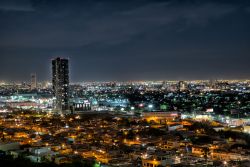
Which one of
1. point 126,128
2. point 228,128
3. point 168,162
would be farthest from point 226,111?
point 168,162

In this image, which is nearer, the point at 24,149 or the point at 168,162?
the point at 168,162

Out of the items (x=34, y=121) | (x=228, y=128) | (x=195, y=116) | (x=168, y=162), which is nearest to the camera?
(x=168, y=162)

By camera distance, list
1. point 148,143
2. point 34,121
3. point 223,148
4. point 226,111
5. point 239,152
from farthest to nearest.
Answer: point 226,111 < point 34,121 < point 148,143 < point 223,148 < point 239,152

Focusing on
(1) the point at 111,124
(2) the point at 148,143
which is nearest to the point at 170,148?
(2) the point at 148,143

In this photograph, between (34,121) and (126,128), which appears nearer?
(126,128)

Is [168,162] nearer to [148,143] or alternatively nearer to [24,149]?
[148,143]

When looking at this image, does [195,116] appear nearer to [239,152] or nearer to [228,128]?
[228,128]
